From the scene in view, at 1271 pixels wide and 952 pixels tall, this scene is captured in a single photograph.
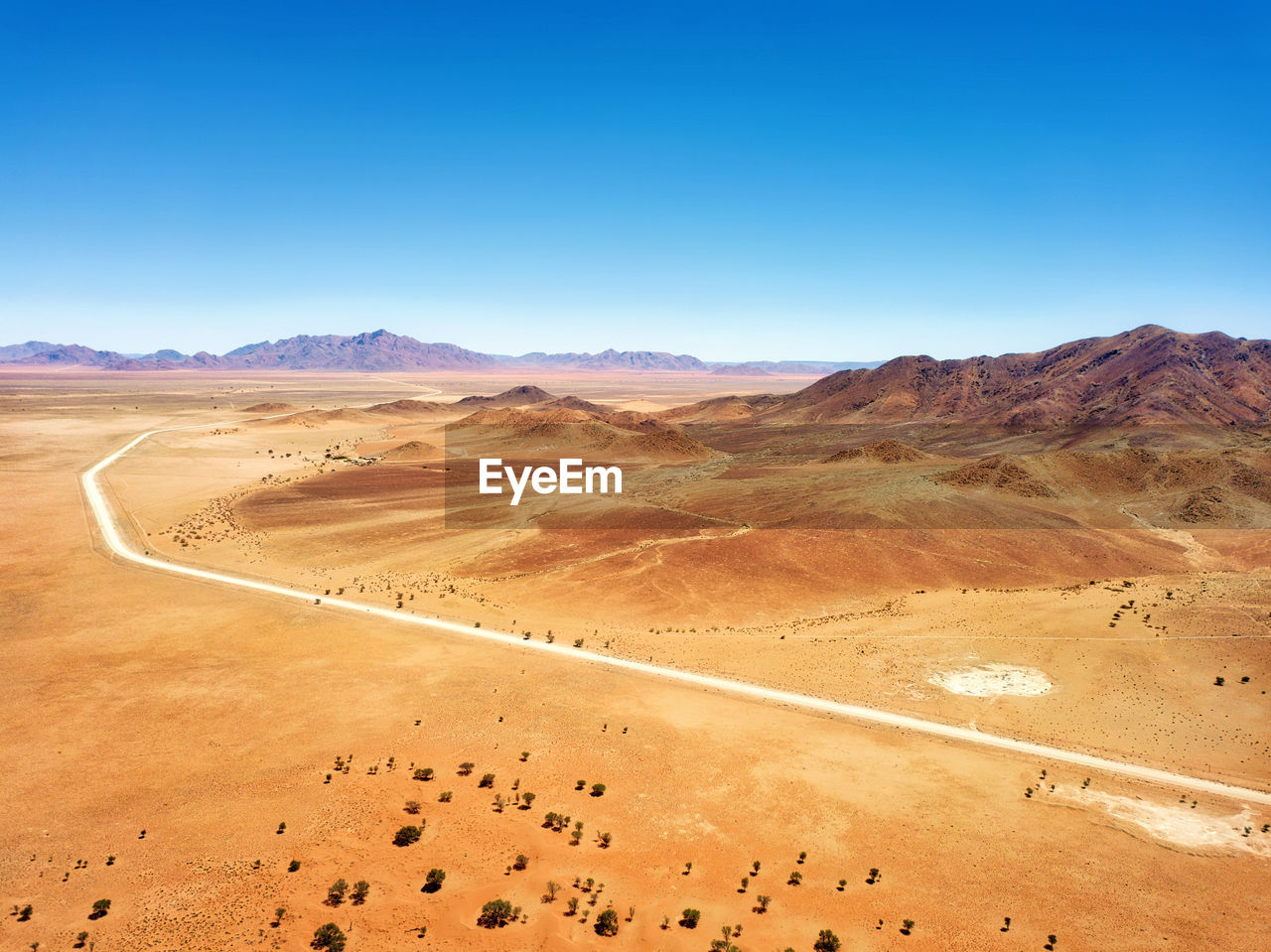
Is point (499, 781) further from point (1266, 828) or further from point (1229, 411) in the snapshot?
point (1229, 411)

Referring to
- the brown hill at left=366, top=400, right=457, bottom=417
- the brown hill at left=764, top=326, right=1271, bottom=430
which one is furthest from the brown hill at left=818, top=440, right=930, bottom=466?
the brown hill at left=366, top=400, right=457, bottom=417

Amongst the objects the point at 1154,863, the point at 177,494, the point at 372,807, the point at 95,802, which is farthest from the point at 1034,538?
the point at 177,494

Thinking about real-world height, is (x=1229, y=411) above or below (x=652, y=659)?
above

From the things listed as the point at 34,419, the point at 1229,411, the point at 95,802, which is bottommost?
the point at 95,802

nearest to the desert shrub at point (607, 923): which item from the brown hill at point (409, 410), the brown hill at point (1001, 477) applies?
the brown hill at point (1001, 477)

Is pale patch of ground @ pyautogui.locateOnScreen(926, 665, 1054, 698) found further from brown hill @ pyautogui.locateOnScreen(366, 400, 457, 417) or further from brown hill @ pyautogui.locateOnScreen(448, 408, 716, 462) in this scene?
brown hill @ pyautogui.locateOnScreen(366, 400, 457, 417)

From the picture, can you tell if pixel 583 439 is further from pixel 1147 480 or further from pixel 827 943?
pixel 827 943

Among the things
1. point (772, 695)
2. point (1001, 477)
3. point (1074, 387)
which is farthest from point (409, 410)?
point (772, 695)
